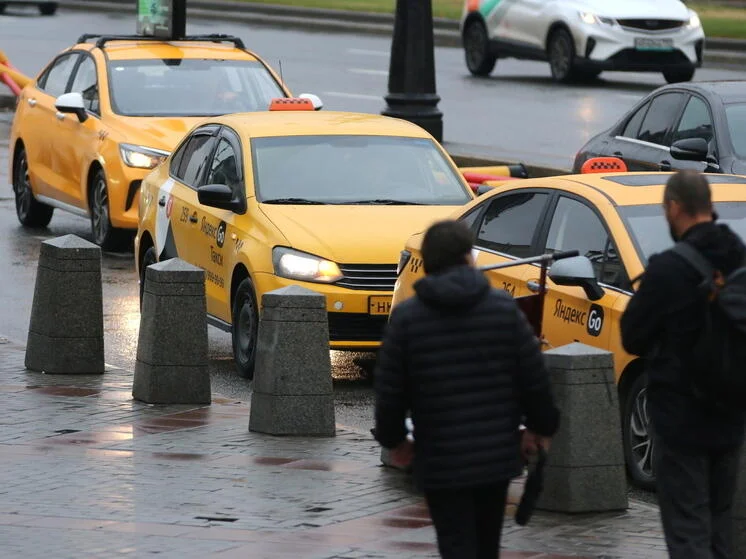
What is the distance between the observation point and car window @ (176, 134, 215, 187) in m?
13.1

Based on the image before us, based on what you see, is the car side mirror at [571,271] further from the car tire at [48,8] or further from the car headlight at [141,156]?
the car tire at [48,8]

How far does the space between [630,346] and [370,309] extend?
16.6 ft

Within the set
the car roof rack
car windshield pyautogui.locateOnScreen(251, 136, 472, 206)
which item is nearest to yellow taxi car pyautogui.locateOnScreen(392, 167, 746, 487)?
car windshield pyautogui.locateOnScreen(251, 136, 472, 206)

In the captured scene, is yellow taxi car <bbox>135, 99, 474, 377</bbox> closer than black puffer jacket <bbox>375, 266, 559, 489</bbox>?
No

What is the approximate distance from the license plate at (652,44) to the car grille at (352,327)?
16.7 meters

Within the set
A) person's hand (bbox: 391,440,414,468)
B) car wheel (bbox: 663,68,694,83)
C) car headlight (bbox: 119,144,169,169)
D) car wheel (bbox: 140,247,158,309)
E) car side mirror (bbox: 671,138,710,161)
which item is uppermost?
car wheel (bbox: 663,68,694,83)

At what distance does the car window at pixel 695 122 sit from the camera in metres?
14.3

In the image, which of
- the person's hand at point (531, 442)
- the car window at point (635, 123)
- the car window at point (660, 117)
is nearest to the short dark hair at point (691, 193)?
the person's hand at point (531, 442)

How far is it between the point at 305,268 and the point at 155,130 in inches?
211

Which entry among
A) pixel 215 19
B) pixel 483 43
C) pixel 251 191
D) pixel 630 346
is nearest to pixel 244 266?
pixel 251 191

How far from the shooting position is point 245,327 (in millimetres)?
11672

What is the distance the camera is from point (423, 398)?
19.0ft

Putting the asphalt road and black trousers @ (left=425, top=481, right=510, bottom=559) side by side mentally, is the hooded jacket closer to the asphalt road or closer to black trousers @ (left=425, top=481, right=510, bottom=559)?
black trousers @ (left=425, top=481, right=510, bottom=559)

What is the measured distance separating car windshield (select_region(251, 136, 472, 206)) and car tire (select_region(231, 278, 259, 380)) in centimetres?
70
